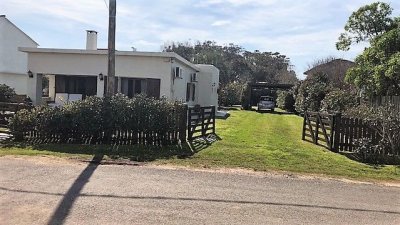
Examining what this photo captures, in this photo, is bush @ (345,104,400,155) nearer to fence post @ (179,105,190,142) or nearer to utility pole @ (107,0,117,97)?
fence post @ (179,105,190,142)

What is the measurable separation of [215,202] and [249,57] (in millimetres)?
74440

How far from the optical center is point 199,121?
1492 cm

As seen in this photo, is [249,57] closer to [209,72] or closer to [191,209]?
[209,72]

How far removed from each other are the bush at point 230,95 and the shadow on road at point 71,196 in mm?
39124

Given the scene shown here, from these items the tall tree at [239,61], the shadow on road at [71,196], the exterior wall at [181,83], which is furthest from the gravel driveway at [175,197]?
the tall tree at [239,61]

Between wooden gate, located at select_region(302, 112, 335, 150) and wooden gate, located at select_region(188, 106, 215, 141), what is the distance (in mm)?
3521

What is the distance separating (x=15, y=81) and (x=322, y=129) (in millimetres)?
27845

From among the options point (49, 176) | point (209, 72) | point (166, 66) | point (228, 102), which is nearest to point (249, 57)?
point (228, 102)

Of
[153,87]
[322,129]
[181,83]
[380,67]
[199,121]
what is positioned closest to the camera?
[322,129]

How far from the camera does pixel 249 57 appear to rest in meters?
79.8

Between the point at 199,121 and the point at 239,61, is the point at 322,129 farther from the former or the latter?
the point at 239,61

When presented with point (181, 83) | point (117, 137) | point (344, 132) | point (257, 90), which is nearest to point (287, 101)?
point (257, 90)

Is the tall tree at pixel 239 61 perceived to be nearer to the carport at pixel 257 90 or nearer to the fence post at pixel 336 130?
the carport at pixel 257 90

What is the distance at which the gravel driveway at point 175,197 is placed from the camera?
19.2 ft
